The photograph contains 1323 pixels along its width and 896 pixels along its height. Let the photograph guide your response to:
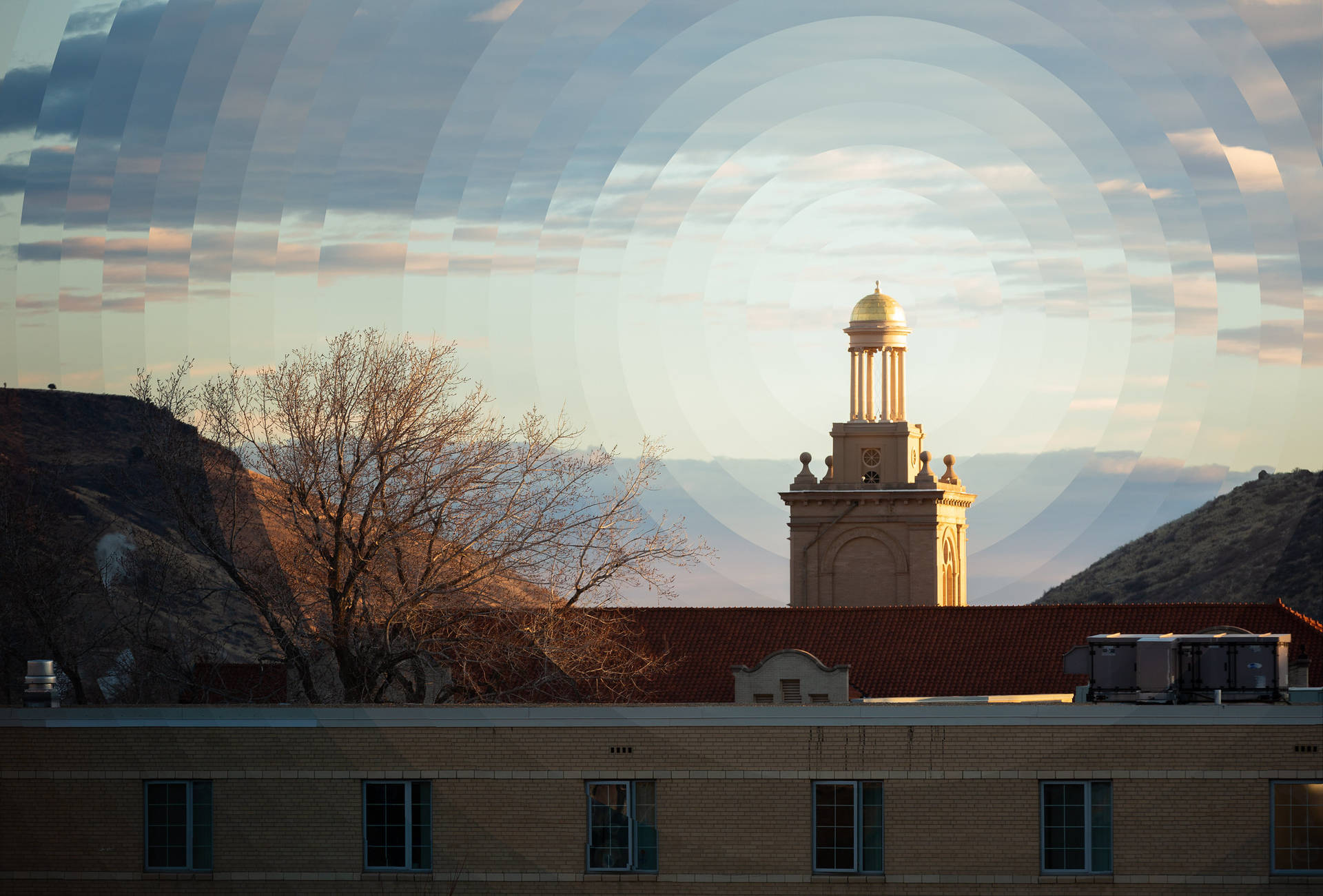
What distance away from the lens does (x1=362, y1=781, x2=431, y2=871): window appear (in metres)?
34.3

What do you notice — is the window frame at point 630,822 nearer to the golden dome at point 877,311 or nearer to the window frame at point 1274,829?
the window frame at point 1274,829

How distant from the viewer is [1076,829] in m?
33.3

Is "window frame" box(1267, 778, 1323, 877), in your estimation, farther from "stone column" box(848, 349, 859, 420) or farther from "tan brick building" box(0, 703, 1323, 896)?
"stone column" box(848, 349, 859, 420)

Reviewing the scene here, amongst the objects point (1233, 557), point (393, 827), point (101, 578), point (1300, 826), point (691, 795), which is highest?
point (1233, 557)

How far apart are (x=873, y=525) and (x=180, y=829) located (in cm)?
4797

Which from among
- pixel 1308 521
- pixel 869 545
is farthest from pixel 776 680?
pixel 1308 521

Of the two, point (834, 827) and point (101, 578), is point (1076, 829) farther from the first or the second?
point (101, 578)

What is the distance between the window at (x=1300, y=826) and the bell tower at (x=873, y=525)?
146 ft

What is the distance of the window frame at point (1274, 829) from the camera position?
3250 cm

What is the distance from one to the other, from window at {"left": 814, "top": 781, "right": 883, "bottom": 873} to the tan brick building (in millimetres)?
38

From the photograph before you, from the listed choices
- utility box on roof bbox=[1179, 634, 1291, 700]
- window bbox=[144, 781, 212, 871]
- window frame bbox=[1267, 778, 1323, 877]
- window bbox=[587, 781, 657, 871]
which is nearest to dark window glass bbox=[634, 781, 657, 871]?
window bbox=[587, 781, 657, 871]

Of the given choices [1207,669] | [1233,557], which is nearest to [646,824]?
[1207,669]

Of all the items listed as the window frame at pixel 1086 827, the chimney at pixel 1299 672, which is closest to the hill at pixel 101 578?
the window frame at pixel 1086 827

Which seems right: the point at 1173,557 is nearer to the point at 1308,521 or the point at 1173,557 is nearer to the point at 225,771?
the point at 1308,521
